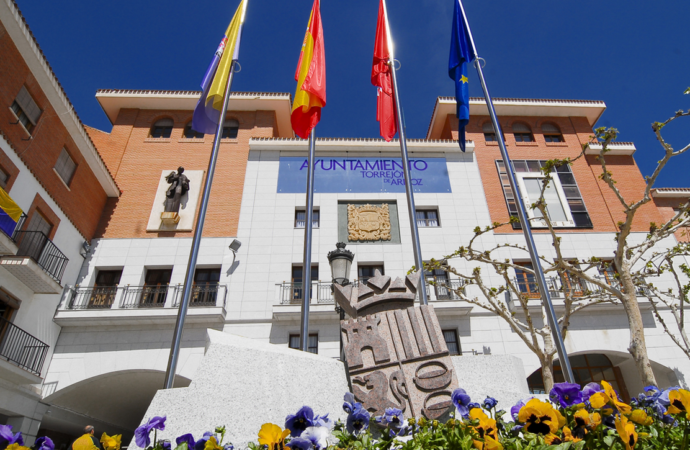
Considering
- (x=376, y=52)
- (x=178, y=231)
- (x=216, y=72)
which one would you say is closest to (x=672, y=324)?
(x=376, y=52)

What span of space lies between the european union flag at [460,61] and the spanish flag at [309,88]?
2953 millimetres

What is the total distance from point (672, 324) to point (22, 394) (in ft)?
67.3

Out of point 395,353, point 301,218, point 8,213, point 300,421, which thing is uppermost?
point 301,218

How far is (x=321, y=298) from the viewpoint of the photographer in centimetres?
1423

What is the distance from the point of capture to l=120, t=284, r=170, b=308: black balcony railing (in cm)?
1410

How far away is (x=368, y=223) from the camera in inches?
648

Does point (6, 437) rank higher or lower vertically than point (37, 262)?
lower

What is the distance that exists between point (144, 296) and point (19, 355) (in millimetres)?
3725

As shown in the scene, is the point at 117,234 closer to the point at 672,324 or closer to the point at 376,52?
the point at 376,52

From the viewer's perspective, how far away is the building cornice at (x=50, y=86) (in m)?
11.4

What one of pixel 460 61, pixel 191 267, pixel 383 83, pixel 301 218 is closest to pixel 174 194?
pixel 301 218

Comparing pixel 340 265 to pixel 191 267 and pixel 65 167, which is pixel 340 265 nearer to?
pixel 191 267

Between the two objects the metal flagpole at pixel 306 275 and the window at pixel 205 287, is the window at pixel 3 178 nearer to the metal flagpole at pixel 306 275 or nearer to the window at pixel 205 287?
the window at pixel 205 287

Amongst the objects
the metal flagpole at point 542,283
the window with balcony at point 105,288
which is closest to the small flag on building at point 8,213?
the window with balcony at point 105,288
